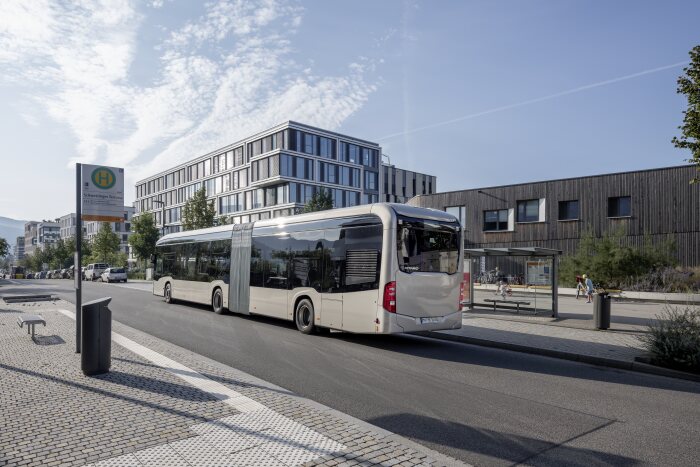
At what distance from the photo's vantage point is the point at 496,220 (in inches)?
1448

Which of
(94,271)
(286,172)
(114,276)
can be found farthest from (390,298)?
(94,271)

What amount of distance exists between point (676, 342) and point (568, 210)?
90.0ft

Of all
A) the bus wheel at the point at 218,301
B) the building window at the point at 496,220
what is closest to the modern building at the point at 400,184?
the building window at the point at 496,220

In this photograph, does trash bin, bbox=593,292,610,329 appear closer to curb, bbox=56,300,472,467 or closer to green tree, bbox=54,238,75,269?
curb, bbox=56,300,472,467

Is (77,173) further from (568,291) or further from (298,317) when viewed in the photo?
(568,291)

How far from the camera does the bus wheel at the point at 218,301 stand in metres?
15.6

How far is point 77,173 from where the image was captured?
8.38 metres

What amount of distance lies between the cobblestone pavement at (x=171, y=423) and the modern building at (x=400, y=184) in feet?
207

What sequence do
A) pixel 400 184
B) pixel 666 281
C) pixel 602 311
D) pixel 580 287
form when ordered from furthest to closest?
pixel 400 184 < pixel 580 287 < pixel 666 281 < pixel 602 311

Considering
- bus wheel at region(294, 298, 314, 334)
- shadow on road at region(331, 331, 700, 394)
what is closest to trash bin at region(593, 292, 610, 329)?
shadow on road at region(331, 331, 700, 394)

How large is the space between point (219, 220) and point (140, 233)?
11.0 metres

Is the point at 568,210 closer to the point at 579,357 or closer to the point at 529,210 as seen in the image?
the point at 529,210

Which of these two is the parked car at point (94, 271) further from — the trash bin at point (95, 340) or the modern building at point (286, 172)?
the trash bin at point (95, 340)

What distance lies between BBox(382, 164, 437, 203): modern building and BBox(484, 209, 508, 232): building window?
31947 millimetres
